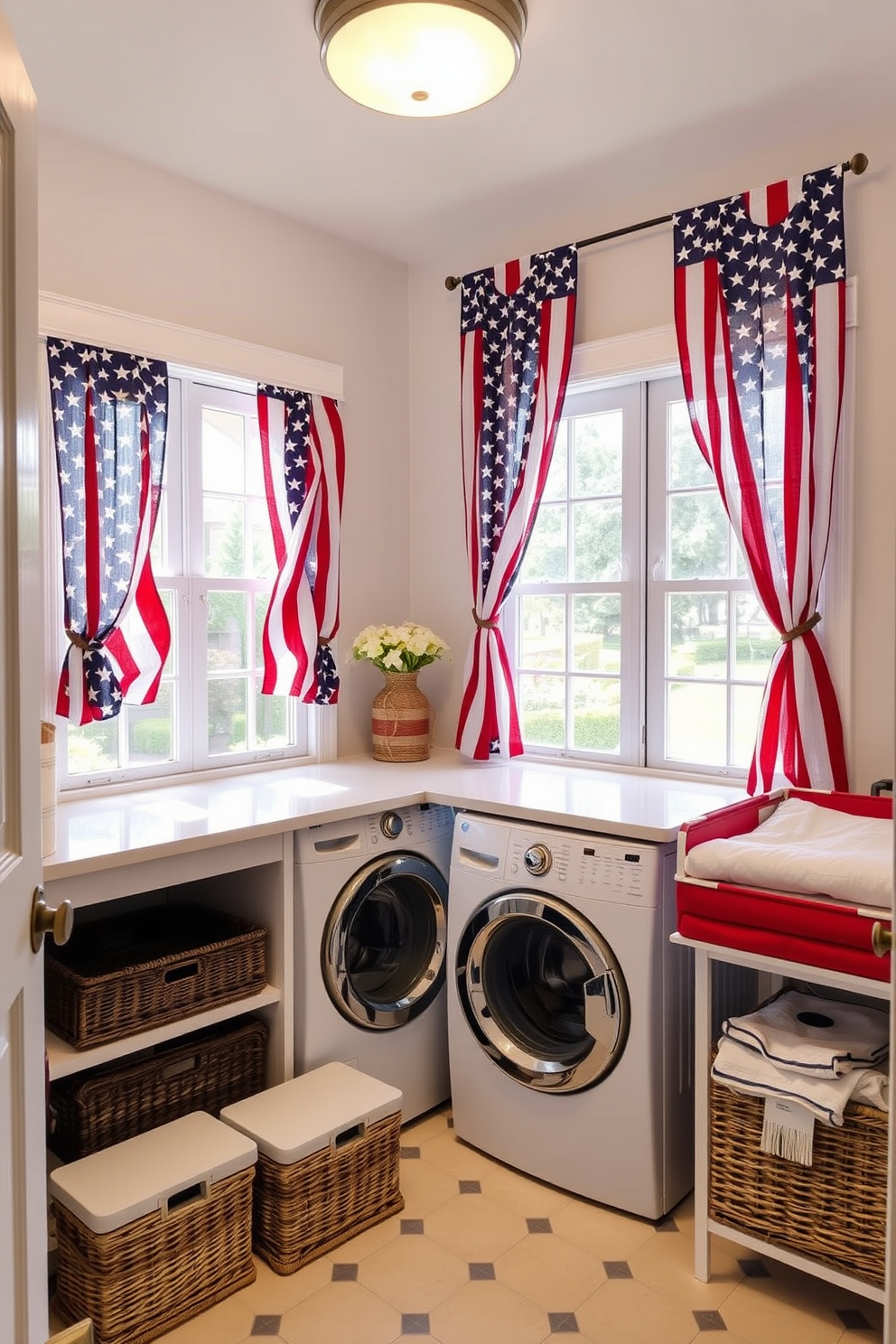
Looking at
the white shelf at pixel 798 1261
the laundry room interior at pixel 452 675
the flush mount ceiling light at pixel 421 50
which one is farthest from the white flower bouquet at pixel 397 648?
the white shelf at pixel 798 1261

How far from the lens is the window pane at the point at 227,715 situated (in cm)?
310

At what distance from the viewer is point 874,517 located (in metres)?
2.51

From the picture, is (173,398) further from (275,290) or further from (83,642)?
(83,642)

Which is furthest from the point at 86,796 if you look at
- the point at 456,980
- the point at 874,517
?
the point at 874,517

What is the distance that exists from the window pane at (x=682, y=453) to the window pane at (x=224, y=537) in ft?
4.51

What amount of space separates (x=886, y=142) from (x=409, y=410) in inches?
68.7

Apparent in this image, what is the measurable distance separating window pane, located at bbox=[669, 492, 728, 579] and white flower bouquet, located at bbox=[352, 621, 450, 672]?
829 mm

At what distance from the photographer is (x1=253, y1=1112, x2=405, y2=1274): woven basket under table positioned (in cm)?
216

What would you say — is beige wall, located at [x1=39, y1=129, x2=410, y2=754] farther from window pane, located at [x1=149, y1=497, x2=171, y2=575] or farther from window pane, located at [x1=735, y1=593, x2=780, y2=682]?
window pane, located at [x1=735, y1=593, x2=780, y2=682]

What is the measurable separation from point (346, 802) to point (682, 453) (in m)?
1.47

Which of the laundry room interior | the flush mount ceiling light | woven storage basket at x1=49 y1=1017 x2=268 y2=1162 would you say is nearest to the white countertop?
the laundry room interior

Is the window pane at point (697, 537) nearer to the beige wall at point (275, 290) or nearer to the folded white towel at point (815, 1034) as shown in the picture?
the beige wall at point (275, 290)

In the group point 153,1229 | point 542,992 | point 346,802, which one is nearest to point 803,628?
point 542,992

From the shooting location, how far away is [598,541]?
3201 mm
